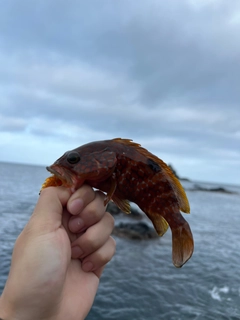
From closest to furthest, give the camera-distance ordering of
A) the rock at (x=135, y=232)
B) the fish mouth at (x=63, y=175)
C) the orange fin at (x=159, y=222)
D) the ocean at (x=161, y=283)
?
the fish mouth at (x=63, y=175), the orange fin at (x=159, y=222), the ocean at (x=161, y=283), the rock at (x=135, y=232)

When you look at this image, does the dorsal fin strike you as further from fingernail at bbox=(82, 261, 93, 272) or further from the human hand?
fingernail at bbox=(82, 261, 93, 272)

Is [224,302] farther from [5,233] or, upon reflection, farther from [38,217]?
[5,233]

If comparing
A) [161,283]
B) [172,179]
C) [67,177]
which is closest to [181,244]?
[172,179]

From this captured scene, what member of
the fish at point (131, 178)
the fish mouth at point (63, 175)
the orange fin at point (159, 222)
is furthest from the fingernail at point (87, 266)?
the fish mouth at point (63, 175)

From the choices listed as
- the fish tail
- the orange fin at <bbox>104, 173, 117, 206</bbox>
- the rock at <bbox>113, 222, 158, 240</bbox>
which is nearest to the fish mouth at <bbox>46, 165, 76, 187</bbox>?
the orange fin at <bbox>104, 173, 117, 206</bbox>

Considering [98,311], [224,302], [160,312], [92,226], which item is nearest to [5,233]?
[98,311]

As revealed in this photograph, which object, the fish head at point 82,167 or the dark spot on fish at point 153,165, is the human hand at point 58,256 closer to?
the fish head at point 82,167

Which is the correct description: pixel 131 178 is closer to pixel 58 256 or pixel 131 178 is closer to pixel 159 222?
pixel 159 222
